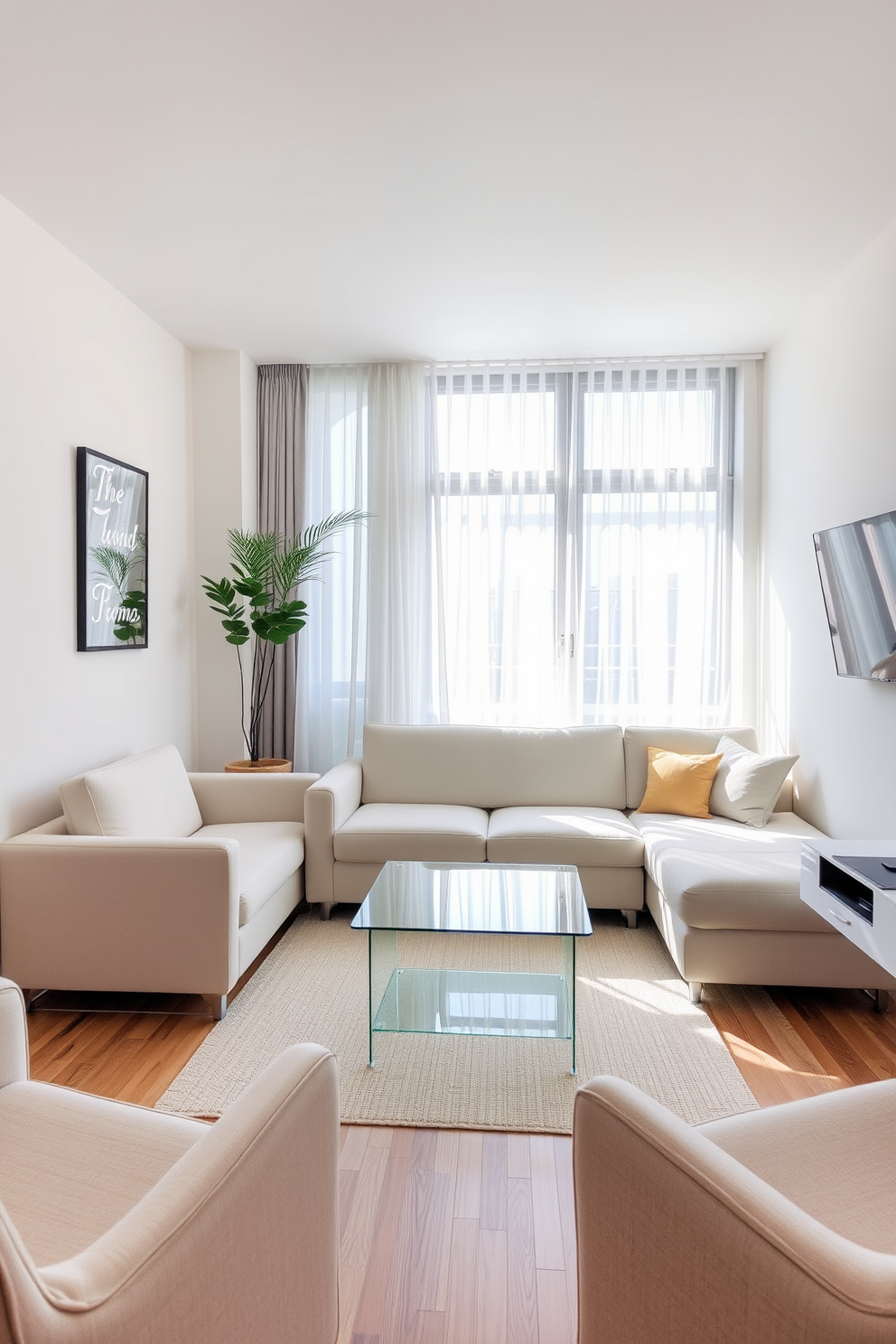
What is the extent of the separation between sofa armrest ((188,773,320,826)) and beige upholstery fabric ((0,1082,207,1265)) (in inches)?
92.2

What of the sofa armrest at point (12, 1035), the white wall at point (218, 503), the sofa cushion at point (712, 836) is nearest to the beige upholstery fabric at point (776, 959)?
the sofa cushion at point (712, 836)

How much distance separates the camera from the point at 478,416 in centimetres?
474

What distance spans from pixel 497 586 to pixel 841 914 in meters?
2.73

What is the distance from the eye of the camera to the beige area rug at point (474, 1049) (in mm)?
2299

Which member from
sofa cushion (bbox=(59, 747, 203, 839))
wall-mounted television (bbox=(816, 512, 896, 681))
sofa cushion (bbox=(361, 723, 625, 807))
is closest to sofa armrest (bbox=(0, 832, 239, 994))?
sofa cushion (bbox=(59, 747, 203, 839))

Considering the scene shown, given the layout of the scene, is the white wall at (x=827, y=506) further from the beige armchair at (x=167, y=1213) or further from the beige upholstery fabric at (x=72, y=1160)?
the beige upholstery fabric at (x=72, y=1160)

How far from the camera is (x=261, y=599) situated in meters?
4.27

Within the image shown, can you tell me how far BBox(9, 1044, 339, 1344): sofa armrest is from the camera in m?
0.87

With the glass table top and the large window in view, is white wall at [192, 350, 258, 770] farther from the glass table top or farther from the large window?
the glass table top

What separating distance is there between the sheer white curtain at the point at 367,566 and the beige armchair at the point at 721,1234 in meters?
3.58

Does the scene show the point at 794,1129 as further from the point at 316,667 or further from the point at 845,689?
the point at 316,667

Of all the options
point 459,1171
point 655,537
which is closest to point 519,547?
point 655,537

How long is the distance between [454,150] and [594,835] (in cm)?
264

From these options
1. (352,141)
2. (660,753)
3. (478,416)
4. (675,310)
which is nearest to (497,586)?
(478,416)
